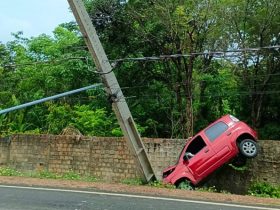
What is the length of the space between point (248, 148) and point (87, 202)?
6.52 meters

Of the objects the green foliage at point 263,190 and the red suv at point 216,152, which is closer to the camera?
the red suv at point 216,152

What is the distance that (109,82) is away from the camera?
11.9 metres

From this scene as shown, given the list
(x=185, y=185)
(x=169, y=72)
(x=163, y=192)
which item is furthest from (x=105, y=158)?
(x=169, y=72)

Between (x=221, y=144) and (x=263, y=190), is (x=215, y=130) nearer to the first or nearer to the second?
(x=221, y=144)

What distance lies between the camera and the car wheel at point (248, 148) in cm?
1334

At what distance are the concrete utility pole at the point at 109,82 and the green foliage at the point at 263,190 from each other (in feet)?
12.3

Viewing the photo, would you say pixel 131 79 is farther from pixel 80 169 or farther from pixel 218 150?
pixel 218 150

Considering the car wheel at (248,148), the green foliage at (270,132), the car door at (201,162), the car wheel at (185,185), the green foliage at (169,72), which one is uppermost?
the green foliage at (169,72)

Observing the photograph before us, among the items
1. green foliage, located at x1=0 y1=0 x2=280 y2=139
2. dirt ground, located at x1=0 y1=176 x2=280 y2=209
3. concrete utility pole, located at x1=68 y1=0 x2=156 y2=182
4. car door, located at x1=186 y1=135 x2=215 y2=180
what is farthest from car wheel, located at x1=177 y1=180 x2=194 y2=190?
green foliage, located at x1=0 y1=0 x2=280 y2=139

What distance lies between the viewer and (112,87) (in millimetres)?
11922

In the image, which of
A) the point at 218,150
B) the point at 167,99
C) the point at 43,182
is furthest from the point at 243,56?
the point at 43,182

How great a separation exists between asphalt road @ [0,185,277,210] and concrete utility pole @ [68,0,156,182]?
257 centimetres

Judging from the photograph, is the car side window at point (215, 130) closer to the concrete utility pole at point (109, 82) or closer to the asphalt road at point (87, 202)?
the concrete utility pole at point (109, 82)

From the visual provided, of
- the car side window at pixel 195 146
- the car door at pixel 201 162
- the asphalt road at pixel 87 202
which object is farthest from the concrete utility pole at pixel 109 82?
the asphalt road at pixel 87 202
